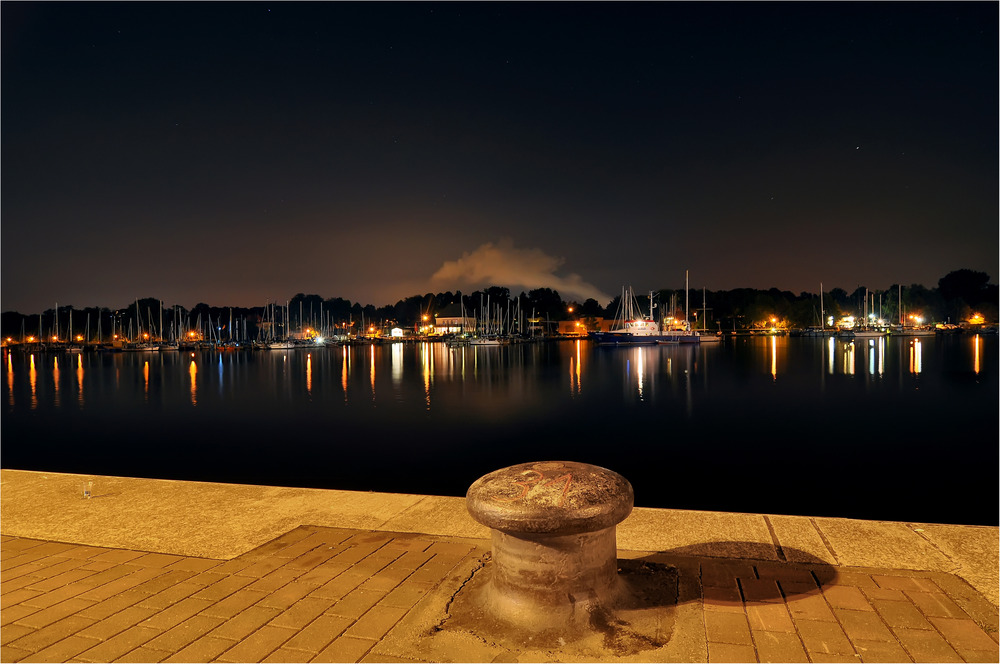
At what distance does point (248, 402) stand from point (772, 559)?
42606 mm

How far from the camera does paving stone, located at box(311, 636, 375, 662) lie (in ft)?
13.9

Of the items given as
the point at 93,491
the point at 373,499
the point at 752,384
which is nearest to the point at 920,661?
the point at 373,499

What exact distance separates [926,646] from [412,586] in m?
3.90

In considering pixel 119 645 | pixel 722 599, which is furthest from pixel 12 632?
pixel 722 599

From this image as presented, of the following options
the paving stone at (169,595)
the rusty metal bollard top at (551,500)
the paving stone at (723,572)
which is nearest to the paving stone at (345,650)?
the rusty metal bollard top at (551,500)

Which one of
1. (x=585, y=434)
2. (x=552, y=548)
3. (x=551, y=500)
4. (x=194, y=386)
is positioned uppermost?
(x=551, y=500)

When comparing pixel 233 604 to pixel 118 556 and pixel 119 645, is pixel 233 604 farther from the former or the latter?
pixel 118 556

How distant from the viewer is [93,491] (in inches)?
344

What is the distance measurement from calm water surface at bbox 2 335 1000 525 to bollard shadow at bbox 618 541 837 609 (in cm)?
1109

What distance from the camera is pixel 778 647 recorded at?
14.1ft

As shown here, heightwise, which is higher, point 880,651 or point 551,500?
point 551,500

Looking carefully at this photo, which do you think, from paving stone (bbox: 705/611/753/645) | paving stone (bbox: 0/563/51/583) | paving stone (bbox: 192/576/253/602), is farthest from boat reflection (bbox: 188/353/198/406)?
paving stone (bbox: 705/611/753/645)

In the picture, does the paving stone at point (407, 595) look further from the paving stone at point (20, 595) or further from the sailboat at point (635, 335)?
the sailboat at point (635, 335)

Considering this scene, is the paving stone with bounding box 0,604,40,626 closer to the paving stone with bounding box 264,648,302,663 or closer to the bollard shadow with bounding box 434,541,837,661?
the paving stone with bounding box 264,648,302,663
